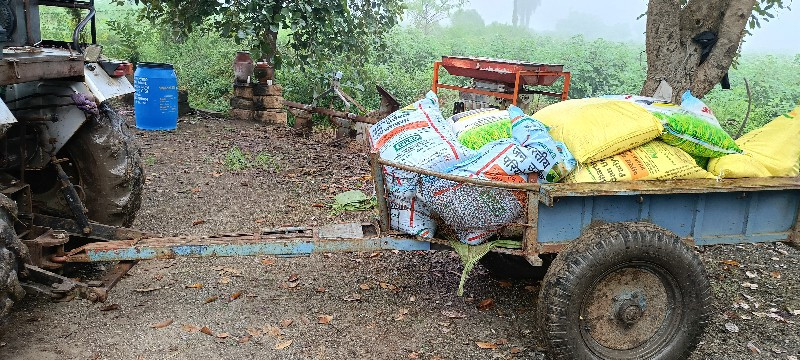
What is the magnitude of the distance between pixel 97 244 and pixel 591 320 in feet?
8.74

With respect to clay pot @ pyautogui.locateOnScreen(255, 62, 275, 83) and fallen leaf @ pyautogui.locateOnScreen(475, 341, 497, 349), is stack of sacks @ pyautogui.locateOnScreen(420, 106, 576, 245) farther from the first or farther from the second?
clay pot @ pyautogui.locateOnScreen(255, 62, 275, 83)

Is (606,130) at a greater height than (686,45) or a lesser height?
lesser

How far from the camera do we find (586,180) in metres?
3.51

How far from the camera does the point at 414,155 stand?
3545 mm

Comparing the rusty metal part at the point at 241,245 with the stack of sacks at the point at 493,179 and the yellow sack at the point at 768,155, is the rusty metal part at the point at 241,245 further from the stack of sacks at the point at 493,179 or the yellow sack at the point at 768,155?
the yellow sack at the point at 768,155

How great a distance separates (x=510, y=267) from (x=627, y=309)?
120cm

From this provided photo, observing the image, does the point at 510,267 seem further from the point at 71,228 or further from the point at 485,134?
the point at 71,228

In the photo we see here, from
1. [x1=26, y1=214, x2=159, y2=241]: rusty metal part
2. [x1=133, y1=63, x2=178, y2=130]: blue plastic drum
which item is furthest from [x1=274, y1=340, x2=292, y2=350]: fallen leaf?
[x1=133, y1=63, x2=178, y2=130]: blue plastic drum

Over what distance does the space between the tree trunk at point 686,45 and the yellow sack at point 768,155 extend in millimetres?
2316

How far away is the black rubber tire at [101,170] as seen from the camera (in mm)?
4133

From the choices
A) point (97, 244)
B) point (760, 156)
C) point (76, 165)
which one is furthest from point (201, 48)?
point (760, 156)

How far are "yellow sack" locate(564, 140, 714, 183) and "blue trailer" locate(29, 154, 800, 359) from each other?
0.10 meters

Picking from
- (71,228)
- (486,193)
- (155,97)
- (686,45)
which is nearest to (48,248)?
(71,228)

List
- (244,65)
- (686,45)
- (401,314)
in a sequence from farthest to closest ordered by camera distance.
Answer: (244,65)
(686,45)
(401,314)
